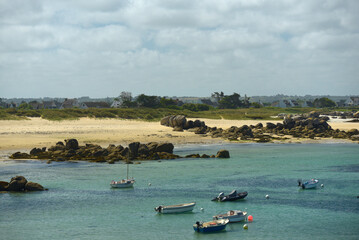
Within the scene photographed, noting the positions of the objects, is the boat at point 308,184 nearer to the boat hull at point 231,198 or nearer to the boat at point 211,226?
the boat hull at point 231,198

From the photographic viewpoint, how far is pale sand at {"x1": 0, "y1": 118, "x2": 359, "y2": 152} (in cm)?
6500

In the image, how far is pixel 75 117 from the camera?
307ft

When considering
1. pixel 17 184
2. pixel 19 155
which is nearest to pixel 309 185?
pixel 17 184

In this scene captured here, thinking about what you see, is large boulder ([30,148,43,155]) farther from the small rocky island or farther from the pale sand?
the pale sand

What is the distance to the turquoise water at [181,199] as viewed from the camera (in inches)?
1091

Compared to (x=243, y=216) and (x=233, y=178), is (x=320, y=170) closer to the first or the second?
(x=233, y=178)

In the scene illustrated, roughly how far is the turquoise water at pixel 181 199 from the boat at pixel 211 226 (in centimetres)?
38

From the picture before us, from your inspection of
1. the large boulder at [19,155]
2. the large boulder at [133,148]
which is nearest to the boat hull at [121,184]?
the large boulder at [133,148]

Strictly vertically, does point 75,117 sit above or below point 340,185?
above

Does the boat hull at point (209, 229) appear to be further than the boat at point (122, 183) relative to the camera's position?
No

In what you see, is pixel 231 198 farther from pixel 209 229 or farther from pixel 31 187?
pixel 31 187

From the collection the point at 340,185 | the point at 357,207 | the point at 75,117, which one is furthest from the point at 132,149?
the point at 75,117

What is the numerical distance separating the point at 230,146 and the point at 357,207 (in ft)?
125

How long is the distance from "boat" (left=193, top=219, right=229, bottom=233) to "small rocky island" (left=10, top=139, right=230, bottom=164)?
27.7 metres
